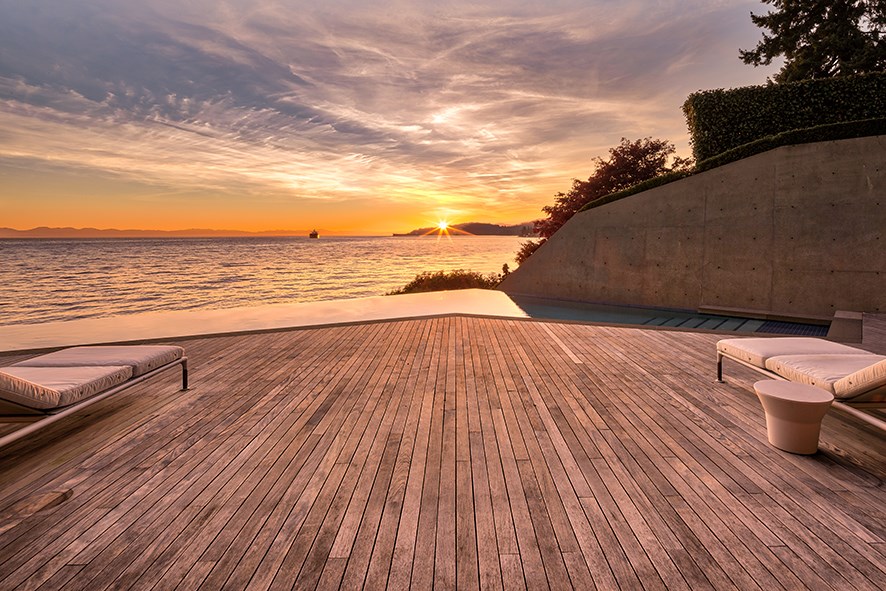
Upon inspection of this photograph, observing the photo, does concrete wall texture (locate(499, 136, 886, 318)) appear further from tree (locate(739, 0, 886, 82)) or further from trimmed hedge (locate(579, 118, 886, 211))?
tree (locate(739, 0, 886, 82))

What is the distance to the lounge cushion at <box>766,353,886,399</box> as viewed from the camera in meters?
2.48

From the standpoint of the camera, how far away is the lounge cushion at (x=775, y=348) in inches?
129

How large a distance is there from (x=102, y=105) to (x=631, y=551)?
18.3m

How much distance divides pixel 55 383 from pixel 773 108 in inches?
500

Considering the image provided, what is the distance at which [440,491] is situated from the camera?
7.04 feet

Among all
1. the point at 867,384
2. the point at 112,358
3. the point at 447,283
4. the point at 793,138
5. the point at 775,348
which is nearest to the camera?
the point at 867,384

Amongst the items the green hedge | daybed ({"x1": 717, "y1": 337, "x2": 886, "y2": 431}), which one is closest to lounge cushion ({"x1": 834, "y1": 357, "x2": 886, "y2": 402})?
daybed ({"x1": 717, "y1": 337, "x2": 886, "y2": 431})

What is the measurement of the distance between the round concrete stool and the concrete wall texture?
7.08 meters

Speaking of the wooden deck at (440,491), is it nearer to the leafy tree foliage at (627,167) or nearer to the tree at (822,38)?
the leafy tree foliage at (627,167)

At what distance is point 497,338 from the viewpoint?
584cm

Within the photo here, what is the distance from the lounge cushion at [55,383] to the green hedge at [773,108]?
1167 cm

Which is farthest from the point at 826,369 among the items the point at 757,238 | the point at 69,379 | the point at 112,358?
the point at 757,238

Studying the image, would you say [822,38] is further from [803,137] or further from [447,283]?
[447,283]

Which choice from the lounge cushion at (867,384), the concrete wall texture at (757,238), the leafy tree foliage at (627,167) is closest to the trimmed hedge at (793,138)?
the concrete wall texture at (757,238)
